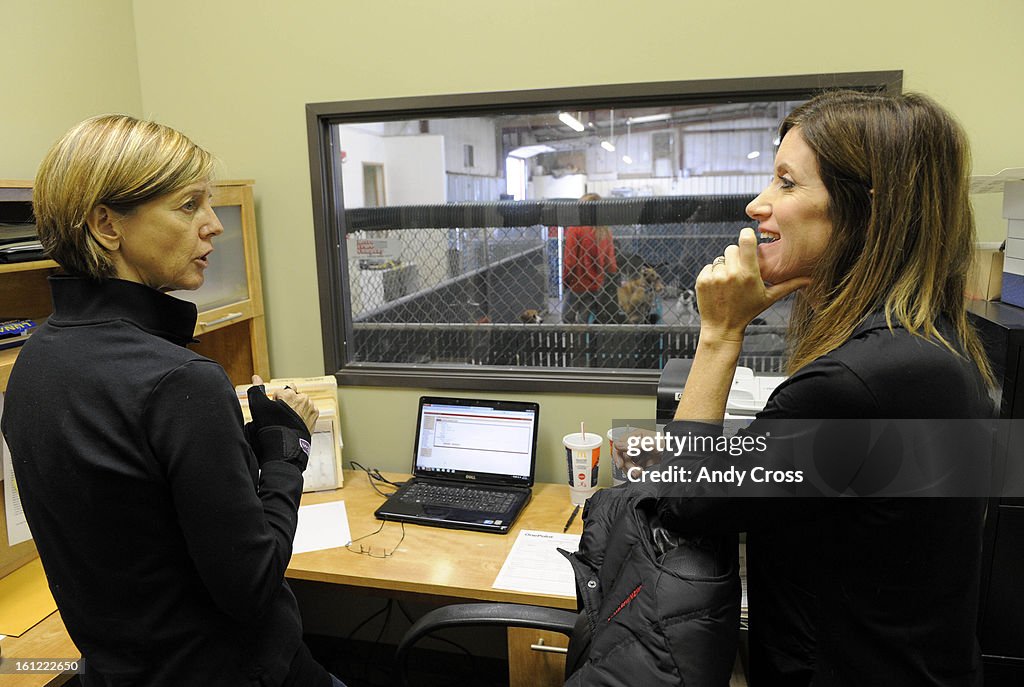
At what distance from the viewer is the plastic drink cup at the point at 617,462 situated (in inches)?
81.0

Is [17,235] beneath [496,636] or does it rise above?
above

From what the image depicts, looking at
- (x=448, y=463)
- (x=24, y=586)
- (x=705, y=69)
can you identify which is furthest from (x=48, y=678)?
(x=705, y=69)

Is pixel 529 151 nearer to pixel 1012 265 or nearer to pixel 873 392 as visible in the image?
pixel 1012 265

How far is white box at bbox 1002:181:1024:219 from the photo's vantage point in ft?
5.27

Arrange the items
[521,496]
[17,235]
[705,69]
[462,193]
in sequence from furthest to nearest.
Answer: [462,193] < [521,496] < [705,69] < [17,235]

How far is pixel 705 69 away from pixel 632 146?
11.4 inches

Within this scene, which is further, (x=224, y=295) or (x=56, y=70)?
(x=224, y=295)

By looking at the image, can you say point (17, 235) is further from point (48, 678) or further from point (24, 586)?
point (48, 678)

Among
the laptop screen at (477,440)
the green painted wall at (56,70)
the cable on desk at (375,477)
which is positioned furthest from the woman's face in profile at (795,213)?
the green painted wall at (56,70)

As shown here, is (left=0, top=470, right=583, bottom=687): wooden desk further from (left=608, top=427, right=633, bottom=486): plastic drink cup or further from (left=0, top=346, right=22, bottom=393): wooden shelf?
(left=0, top=346, right=22, bottom=393): wooden shelf

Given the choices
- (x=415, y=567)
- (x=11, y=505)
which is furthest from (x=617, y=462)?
(x=11, y=505)

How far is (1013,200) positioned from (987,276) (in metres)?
0.18

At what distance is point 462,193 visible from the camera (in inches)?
90.4

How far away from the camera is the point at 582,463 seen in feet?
6.80
